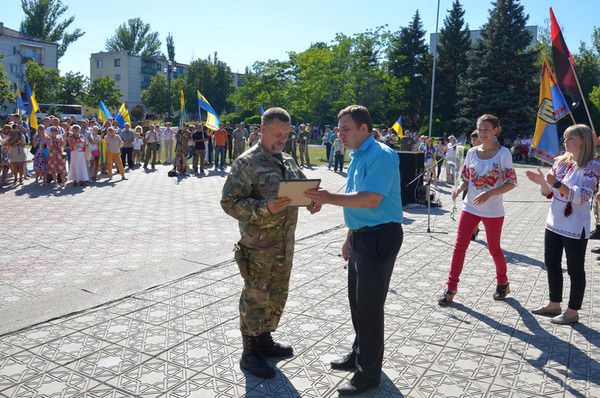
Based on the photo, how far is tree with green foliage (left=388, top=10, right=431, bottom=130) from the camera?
51.3 meters

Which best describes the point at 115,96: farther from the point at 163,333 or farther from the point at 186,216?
the point at 163,333

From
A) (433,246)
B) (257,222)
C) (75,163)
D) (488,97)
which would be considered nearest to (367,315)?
(257,222)

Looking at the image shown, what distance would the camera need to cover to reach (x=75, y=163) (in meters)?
15.6

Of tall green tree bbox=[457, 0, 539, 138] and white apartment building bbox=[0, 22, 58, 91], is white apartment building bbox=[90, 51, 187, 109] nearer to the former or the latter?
white apartment building bbox=[0, 22, 58, 91]

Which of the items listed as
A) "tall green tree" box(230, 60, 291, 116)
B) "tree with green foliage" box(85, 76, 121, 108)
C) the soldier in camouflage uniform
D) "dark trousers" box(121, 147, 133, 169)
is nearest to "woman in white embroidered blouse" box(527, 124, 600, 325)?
the soldier in camouflage uniform

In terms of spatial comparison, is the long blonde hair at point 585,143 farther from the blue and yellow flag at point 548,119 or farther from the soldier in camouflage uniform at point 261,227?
the soldier in camouflage uniform at point 261,227

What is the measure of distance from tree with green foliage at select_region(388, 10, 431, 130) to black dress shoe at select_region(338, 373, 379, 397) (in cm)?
4951

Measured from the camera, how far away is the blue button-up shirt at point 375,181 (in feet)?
11.0

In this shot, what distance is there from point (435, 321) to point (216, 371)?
2.26 meters

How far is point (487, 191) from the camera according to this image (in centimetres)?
536

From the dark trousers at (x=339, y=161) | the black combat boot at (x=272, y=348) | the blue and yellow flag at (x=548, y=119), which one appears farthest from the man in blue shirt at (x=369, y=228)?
the dark trousers at (x=339, y=161)

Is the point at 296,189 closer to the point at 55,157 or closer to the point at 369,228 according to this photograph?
the point at 369,228

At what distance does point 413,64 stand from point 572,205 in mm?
49724

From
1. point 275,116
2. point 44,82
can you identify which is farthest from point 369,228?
point 44,82
